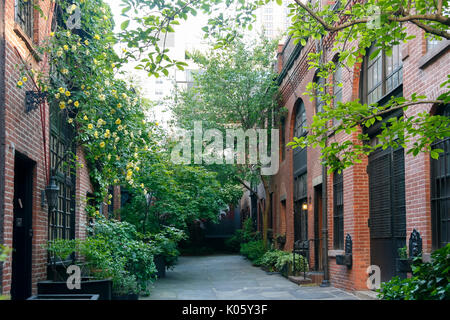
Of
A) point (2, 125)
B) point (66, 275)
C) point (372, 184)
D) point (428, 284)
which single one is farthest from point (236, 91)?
point (428, 284)

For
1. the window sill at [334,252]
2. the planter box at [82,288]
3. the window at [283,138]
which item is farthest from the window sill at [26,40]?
the window at [283,138]

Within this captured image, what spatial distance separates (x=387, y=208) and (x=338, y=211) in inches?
117

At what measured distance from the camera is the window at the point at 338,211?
1345 cm

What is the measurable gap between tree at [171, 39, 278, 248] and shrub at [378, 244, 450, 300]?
15424 millimetres

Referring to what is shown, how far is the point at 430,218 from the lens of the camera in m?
8.37

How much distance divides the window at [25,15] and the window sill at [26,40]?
24cm

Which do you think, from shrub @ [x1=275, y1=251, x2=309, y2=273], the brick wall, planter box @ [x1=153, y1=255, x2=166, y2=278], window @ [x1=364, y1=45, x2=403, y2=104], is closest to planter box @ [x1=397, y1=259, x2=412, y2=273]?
the brick wall

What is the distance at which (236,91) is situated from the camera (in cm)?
2103

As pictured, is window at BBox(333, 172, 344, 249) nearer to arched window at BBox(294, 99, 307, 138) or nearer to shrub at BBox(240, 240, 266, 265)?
arched window at BBox(294, 99, 307, 138)

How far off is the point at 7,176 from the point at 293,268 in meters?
11.0

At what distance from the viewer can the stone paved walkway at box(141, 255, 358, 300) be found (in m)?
12.0

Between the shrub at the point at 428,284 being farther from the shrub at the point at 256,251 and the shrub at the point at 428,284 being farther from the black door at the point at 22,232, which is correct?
the shrub at the point at 256,251

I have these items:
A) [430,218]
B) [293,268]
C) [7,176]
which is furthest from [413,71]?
[293,268]

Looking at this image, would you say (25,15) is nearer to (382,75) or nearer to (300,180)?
(382,75)
